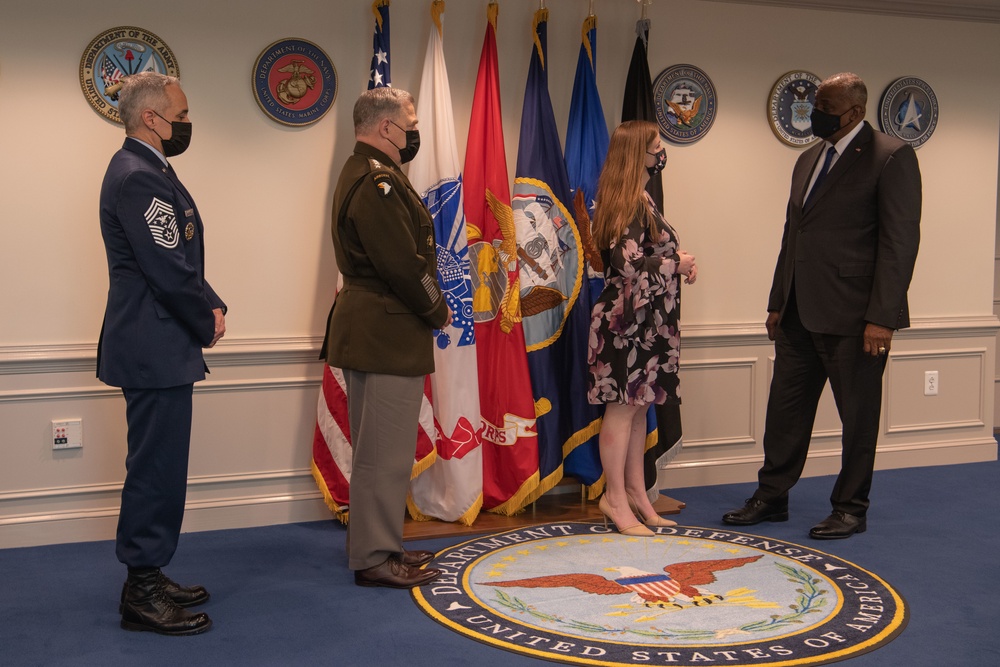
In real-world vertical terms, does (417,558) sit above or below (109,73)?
Result: below

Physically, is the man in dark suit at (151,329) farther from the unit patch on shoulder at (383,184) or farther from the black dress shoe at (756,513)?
the black dress shoe at (756,513)

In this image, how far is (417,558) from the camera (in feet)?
11.2

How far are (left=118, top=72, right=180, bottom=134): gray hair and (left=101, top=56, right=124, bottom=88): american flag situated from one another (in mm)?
943

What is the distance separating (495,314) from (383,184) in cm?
117

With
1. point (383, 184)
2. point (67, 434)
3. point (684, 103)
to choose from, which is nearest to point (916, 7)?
point (684, 103)

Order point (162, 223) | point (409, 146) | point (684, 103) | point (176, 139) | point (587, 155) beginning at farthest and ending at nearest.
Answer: point (684, 103), point (587, 155), point (409, 146), point (176, 139), point (162, 223)

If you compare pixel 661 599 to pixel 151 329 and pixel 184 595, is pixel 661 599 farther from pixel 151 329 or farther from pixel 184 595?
pixel 151 329

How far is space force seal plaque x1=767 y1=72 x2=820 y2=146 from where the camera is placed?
472cm

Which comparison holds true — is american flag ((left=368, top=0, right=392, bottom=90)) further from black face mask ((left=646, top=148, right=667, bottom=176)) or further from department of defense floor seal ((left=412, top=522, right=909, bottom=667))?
department of defense floor seal ((left=412, top=522, right=909, bottom=667))

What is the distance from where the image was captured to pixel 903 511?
165 inches

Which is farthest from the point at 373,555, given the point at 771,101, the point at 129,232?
the point at 771,101

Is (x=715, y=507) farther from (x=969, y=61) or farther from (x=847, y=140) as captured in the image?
(x=969, y=61)

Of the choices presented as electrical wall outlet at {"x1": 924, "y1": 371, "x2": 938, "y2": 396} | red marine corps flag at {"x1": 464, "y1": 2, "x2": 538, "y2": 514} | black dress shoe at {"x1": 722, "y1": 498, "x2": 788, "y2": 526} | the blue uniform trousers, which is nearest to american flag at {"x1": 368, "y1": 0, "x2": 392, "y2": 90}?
red marine corps flag at {"x1": 464, "y1": 2, "x2": 538, "y2": 514}

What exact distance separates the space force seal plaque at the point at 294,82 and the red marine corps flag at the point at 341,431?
197mm
